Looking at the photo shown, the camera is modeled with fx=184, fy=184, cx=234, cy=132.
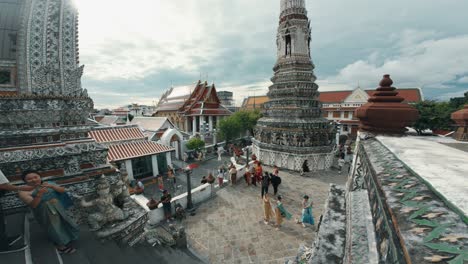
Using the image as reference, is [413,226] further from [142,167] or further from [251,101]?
[251,101]

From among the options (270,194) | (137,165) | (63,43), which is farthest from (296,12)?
(137,165)

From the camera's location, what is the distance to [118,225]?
128 inches

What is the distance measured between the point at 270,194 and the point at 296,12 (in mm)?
12313

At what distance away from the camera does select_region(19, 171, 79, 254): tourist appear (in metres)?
2.39

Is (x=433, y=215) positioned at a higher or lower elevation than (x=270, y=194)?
higher

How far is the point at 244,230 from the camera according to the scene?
566 centimetres

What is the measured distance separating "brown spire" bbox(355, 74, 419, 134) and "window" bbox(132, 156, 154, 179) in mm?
11750

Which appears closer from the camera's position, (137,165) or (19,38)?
(19,38)

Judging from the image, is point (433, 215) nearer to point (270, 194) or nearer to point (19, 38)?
point (19, 38)

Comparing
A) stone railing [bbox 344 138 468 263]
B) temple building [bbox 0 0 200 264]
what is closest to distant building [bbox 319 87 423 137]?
temple building [bbox 0 0 200 264]

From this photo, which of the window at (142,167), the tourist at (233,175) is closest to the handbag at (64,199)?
the tourist at (233,175)

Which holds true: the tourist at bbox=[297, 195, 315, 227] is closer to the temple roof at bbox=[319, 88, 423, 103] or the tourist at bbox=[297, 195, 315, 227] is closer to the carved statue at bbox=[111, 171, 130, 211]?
the carved statue at bbox=[111, 171, 130, 211]

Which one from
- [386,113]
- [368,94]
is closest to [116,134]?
[386,113]

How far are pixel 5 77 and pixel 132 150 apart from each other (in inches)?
315
